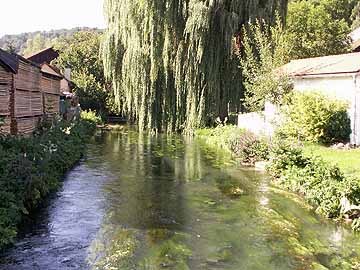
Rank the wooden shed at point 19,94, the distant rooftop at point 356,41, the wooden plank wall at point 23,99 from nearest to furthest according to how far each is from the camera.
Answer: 1. the wooden shed at point 19,94
2. the wooden plank wall at point 23,99
3. the distant rooftop at point 356,41

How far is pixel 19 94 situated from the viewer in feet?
49.1

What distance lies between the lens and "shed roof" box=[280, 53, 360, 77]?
18503mm

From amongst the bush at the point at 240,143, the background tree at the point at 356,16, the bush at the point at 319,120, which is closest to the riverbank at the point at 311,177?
the bush at the point at 240,143

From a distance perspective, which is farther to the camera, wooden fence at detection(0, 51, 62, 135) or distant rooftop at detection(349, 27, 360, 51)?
distant rooftop at detection(349, 27, 360, 51)

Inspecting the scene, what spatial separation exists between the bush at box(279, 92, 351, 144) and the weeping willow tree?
818 cm

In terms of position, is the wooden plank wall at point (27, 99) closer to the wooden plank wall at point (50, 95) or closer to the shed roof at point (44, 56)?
the wooden plank wall at point (50, 95)

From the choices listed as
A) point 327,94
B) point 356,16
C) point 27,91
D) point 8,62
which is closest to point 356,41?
point 356,16

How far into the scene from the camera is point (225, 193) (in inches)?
527

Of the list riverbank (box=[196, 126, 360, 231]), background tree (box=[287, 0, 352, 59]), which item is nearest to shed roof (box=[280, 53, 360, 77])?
riverbank (box=[196, 126, 360, 231])

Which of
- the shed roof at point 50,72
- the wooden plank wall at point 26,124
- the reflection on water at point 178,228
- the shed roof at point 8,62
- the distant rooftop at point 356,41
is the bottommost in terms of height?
the reflection on water at point 178,228

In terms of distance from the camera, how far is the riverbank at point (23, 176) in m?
8.95

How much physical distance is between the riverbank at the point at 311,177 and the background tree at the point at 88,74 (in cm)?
2053

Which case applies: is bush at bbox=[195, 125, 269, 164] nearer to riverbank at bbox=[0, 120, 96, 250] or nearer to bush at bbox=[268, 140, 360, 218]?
bush at bbox=[268, 140, 360, 218]

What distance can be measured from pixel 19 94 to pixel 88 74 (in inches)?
1213
